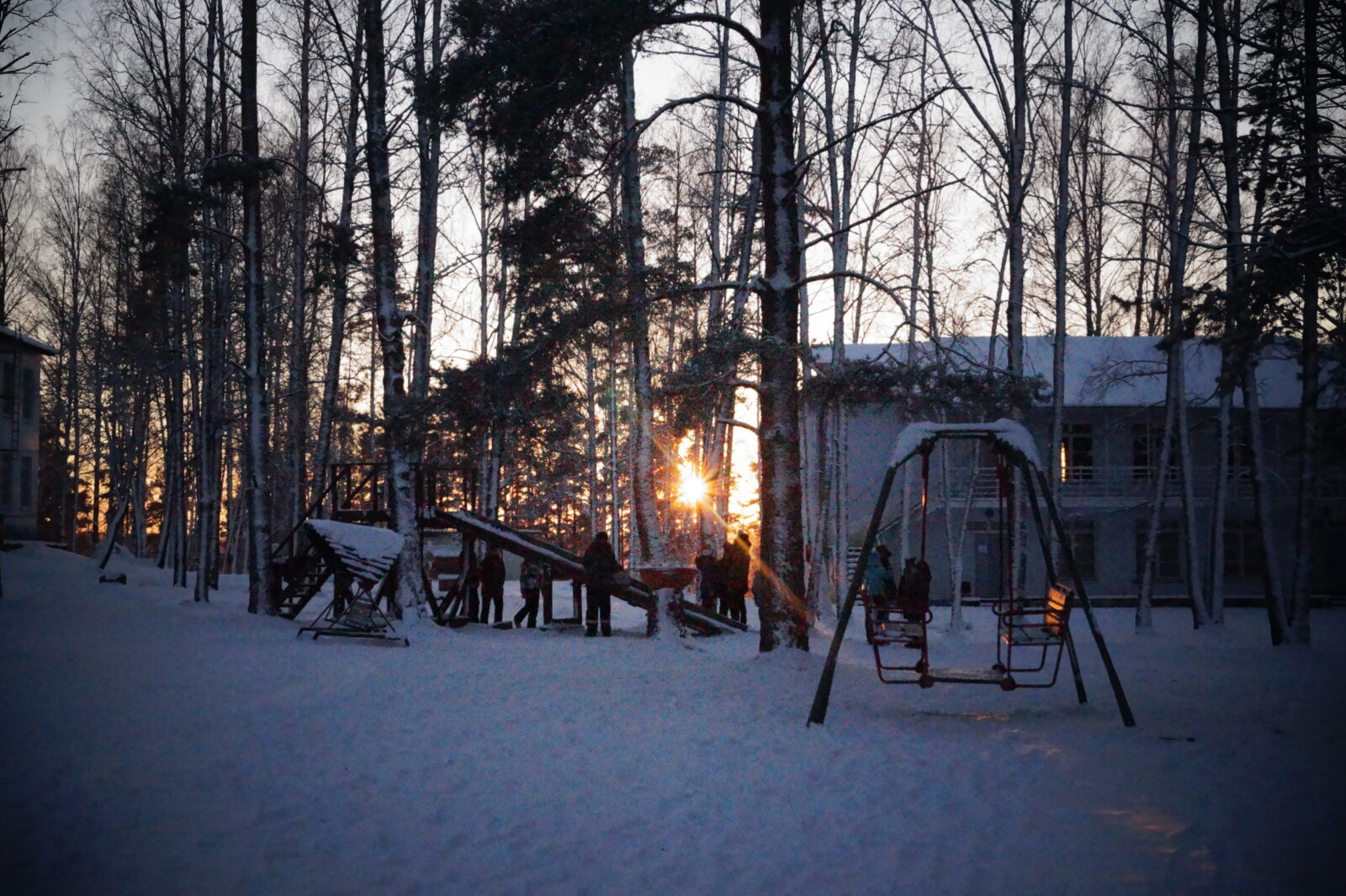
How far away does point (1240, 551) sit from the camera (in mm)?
35812

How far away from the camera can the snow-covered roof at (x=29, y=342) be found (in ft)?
106

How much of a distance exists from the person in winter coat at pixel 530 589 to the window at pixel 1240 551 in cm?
2608

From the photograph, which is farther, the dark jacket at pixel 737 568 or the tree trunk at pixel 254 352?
the dark jacket at pixel 737 568

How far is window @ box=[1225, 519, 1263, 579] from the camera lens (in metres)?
35.8

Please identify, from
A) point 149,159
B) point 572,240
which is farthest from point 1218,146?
point 149,159

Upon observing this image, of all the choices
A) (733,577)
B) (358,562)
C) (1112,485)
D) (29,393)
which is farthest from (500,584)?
(29,393)

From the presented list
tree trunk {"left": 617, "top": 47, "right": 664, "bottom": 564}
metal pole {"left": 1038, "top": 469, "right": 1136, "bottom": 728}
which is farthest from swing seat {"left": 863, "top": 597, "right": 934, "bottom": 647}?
tree trunk {"left": 617, "top": 47, "right": 664, "bottom": 564}

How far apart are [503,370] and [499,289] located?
54.2 feet

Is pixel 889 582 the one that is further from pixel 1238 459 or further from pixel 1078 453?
pixel 1238 459

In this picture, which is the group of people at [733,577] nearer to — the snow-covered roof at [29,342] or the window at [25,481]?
the snow-covered roof at [29,342]

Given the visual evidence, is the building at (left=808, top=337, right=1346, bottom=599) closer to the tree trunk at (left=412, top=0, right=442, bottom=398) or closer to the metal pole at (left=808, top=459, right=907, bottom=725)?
the tree trunk at (left=412, top=0, right=442, bottom=398)

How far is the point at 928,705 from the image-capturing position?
10.8 m

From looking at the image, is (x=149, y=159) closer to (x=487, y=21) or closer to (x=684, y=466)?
(x=487, y=21)

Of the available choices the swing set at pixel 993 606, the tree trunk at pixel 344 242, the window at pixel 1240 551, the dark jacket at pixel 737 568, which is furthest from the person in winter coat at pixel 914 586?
the window at pixel 1240 551
